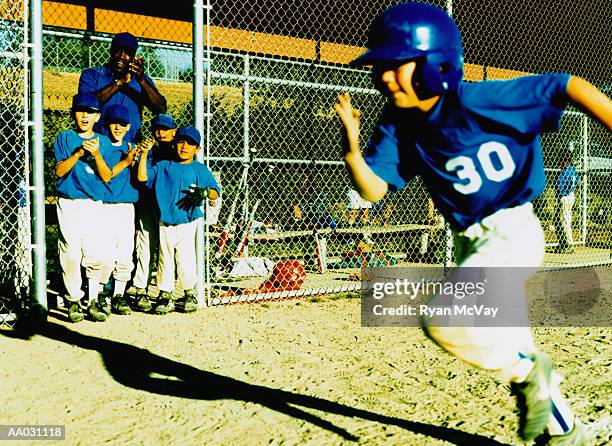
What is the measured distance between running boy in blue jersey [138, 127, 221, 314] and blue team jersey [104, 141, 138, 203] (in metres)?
0.13

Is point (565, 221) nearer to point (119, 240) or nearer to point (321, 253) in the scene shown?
point (321, 253)

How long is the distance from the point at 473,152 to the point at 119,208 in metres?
3.84

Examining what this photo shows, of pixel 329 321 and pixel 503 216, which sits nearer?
pixel 503 216

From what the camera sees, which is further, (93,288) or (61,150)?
(93,288)

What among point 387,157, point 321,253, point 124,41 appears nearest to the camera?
point 387,157

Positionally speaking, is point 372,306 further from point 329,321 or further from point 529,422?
point 529,422

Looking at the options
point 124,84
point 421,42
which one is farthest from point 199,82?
point 421,42

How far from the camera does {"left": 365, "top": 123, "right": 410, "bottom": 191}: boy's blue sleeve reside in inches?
116

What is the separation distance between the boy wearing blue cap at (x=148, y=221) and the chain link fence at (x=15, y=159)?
96cm

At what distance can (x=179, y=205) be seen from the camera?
5957 millimetres

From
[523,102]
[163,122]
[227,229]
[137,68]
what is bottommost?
[227,229]

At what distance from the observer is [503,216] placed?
9.27ft

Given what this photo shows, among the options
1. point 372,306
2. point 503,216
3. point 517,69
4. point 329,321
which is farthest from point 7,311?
point 517,69

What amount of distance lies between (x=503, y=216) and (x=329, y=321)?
3202 mm
